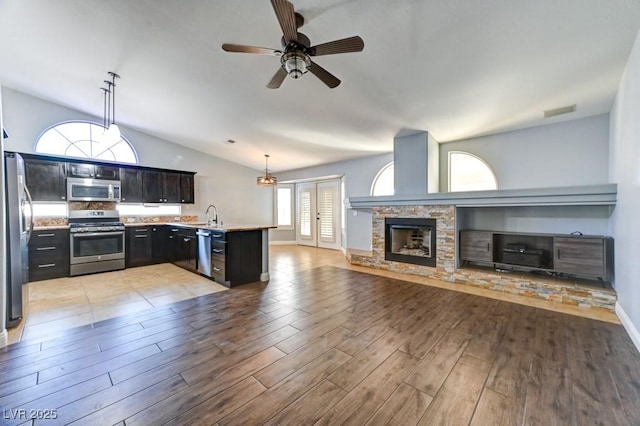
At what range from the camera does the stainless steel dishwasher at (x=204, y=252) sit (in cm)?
441

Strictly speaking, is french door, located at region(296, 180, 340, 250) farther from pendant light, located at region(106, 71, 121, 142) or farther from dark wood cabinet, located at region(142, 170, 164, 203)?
pendant light, located at region(106, 71, 121, 142)

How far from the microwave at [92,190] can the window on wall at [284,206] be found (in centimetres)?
467

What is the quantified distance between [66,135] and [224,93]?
4.05 m

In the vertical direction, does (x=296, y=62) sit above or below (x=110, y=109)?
below

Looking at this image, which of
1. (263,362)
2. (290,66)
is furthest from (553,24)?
(263,362)

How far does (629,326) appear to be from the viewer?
2.56 m

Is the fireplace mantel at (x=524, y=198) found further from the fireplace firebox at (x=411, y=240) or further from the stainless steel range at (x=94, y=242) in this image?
the stainless steel range at (x=94, y=242)

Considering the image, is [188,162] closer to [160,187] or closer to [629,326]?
[160,187]

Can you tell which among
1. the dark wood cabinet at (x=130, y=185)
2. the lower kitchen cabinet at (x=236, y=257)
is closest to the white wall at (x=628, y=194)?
the lower kitchen cabinet at (x=236, y=257)

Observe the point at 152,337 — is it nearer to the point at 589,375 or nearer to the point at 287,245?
the point at 589,375

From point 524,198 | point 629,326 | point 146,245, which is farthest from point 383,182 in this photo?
point 146,245

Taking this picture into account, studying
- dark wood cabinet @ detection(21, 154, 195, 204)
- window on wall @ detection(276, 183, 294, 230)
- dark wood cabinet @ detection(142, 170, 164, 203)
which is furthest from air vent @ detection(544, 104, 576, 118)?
dark wood cabinet @ detection(142, 170, 164, 203)

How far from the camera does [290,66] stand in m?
2.25

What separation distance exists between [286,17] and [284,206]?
297 inches
